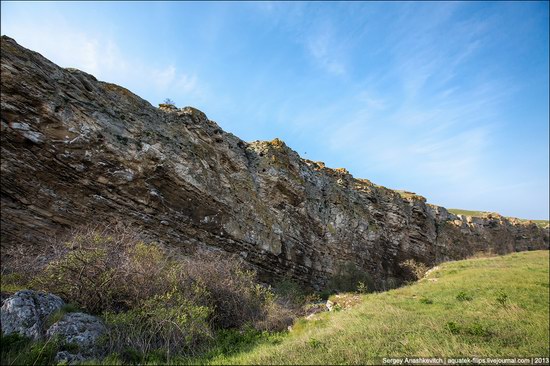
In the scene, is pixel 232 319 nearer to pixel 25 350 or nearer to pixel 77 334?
pixel 77 334

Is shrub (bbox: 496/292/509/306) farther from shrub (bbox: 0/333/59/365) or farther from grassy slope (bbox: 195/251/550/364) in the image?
shrub (bbox: 0/333/59/365)

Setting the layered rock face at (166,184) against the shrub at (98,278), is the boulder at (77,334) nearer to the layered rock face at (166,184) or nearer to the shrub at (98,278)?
the shrub at (98,278)

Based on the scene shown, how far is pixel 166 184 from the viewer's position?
20.9 m

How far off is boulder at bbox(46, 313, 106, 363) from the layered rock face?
9.14 m

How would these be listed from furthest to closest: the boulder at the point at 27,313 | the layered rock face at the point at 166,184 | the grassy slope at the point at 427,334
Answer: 1. the layered rock face at the point at 166,184
2. the boulder at the point at 27,313
3. the grassy slope at the point at 427,334

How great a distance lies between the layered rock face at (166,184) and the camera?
1580 cm

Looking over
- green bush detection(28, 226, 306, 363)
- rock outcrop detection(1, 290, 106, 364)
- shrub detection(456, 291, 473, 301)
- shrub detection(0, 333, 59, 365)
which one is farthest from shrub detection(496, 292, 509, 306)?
shrub detection(0, 333, 59, 365)

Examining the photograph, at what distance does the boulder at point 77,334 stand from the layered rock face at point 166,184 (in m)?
9.14

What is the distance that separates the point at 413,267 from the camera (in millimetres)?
38094

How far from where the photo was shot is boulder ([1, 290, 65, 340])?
8.62 metres

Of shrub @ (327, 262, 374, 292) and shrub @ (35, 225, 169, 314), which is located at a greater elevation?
shrub @ (35, 225, 169, 314)

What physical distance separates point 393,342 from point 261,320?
318 inches

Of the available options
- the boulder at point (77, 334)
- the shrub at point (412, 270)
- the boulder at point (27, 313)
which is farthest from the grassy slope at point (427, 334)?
the shrub at point (412, 270)

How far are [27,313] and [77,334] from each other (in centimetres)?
180
